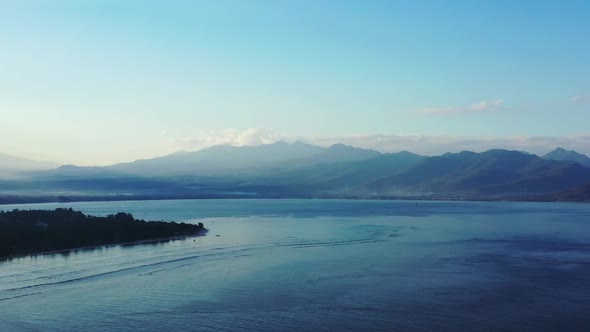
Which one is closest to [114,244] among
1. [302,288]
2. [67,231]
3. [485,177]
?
[67,231]

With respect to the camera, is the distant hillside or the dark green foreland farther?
the distant hillside

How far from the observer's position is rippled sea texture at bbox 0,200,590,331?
1316cm

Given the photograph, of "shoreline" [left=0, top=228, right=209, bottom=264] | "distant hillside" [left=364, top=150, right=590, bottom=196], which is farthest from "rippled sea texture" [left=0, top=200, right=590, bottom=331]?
"distant hillside" [left=364, top=150, right=590, bottom=196]

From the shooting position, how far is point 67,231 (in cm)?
3023

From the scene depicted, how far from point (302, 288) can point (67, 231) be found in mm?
18164

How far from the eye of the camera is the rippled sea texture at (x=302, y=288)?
13.2 m

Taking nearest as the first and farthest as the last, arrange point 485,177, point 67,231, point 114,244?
1. point 114,244
2. point 67,231
3. point 485,177

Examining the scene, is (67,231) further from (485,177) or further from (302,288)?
(485,177)

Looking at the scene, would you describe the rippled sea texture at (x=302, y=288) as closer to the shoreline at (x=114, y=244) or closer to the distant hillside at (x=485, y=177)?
the shoreline at (x=114, y=244)

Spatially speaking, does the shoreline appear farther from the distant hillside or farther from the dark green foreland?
the distant hillside

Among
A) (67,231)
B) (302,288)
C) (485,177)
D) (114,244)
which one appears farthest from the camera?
(485,177)

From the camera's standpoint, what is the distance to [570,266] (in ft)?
69.9

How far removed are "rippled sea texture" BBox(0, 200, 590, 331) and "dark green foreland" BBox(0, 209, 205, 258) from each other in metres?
1.72

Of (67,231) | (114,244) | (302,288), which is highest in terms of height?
(67,231)
